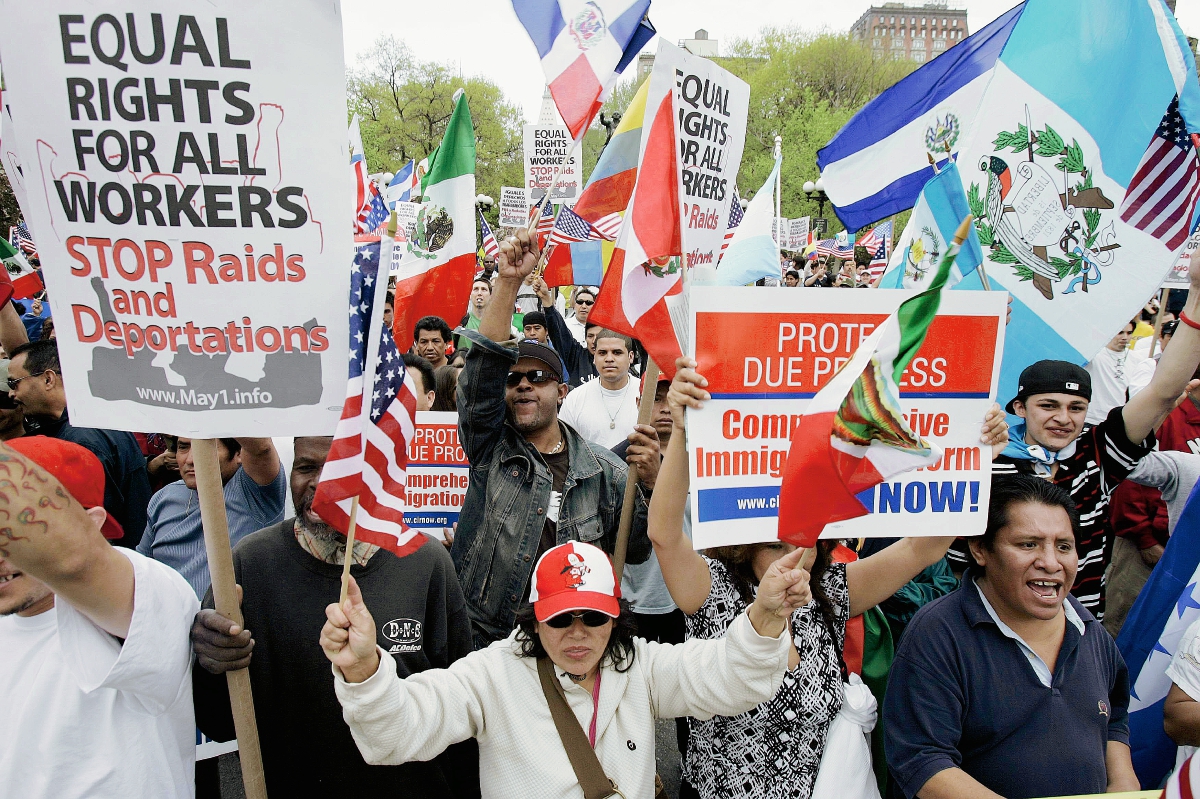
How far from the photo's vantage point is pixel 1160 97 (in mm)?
3232

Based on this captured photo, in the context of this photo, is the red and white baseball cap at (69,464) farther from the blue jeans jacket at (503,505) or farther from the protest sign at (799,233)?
the protest sign at (799,233)

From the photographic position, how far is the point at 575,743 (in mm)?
2154

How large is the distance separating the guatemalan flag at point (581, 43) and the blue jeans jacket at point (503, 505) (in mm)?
1207

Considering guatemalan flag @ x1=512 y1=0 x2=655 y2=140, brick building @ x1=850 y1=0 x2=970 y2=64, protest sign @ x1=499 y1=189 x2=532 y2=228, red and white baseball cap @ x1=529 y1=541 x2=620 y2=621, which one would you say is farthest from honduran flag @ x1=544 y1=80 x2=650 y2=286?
brick building @ x1=850 y1=0 x2=970 y2=64

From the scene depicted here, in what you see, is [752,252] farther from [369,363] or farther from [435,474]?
[369,363]

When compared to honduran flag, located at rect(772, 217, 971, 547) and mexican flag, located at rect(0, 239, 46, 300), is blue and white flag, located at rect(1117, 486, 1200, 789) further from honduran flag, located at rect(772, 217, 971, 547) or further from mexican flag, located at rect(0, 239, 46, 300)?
mexican flag, located at rect(0, 239, 46, 300)

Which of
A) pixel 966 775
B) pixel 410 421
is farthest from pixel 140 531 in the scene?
pixel 966 775

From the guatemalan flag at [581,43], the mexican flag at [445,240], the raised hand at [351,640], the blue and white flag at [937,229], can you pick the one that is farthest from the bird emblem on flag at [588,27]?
the raised hand at [351,640]

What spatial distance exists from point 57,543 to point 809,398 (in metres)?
1.91

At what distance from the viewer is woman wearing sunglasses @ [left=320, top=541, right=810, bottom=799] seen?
2.11 metres

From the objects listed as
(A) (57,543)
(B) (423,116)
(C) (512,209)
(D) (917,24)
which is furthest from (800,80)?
(D) (917,24)

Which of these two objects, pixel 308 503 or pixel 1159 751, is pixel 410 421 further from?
pixel 1159 751

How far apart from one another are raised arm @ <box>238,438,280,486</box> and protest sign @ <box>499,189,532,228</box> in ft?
28.1

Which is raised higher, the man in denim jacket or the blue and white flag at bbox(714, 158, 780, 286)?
the blue and white flag at bbox(714, 158, 780, 286)
